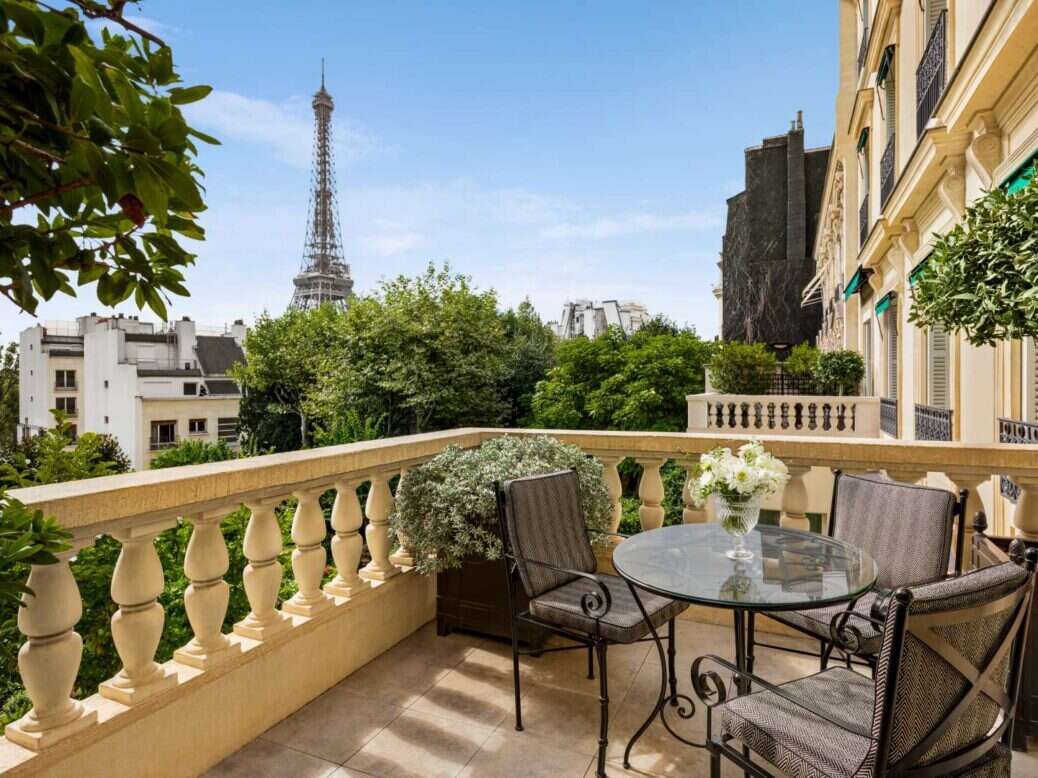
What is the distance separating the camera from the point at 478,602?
3.37 meters

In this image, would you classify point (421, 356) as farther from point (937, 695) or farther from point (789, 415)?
point (937, 695)

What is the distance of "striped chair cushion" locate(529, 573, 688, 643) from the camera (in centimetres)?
243

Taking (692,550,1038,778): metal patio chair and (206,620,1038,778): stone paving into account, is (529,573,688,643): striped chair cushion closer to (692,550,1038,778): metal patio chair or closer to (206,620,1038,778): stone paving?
(206,620,1038,778): stone paving

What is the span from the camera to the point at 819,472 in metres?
11.7

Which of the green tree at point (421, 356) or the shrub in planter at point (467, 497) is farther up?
the green tree at point (421, 356)

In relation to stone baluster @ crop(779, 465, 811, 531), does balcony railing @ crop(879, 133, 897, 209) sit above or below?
above

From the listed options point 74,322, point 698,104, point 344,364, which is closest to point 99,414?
point 74,322

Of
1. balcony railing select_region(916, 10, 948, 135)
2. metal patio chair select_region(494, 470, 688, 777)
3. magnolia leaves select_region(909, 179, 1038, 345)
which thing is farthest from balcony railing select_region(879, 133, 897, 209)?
metal patio chair select_region(494, 470, 688, 777)

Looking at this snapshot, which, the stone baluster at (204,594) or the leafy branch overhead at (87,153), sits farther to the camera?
the stone baluster at (204,594)

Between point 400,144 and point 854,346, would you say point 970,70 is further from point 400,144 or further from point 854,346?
point 400,144

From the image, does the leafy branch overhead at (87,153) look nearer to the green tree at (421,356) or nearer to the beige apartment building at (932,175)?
the beige apartment building at (932,175)

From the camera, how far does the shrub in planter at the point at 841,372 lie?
14.6 m

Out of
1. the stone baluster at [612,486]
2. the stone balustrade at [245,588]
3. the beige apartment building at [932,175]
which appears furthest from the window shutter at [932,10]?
the stone baluster at [612,486]

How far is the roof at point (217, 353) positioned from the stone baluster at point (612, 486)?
40959 mm
